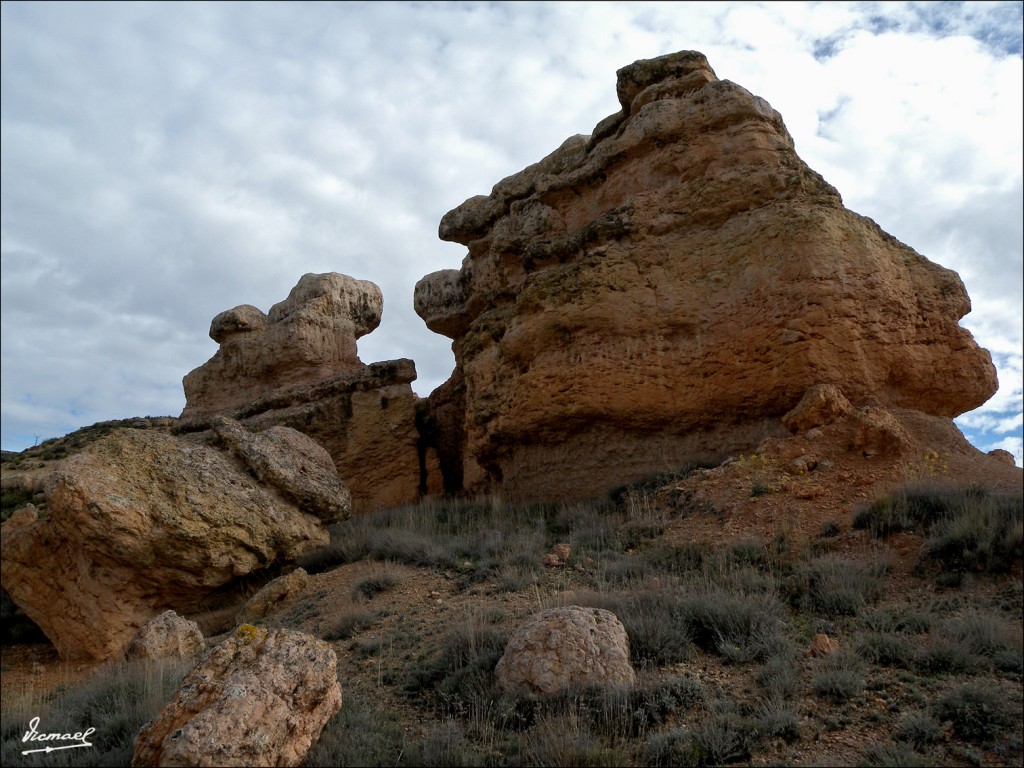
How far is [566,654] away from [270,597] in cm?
505

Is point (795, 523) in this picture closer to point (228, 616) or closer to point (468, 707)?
point (468, 707)

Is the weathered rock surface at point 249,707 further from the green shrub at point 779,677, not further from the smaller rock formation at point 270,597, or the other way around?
the smaller rock formation at point 270,597

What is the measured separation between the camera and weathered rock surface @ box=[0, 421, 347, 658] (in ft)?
29.6

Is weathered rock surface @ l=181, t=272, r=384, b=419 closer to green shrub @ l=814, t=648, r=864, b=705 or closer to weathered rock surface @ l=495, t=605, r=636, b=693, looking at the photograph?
weathered rock surface @ l=495, t=605, r=636, b=693

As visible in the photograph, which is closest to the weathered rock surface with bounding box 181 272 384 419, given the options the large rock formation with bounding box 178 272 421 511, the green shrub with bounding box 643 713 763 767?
the large rock formation with bounding box 178 272 421 511

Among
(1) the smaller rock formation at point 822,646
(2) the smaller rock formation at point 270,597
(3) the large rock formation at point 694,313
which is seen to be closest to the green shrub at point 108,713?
(2) the smaller rock formation at point 270,597

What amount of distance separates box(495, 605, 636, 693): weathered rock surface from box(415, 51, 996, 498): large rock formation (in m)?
6.00

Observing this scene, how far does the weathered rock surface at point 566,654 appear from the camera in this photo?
4816mm

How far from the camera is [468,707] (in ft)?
16.2

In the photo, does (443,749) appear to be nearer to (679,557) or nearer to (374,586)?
(679,557)

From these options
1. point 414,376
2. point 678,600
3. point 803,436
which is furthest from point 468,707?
point 414,376

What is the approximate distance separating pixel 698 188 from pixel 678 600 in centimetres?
738

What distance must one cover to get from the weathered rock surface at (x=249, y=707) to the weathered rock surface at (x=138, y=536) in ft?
15.9

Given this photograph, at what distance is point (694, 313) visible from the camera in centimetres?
1105
